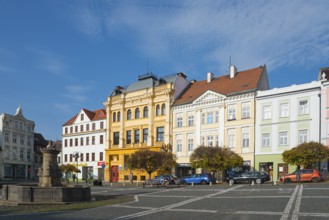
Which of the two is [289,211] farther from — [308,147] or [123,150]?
[123,150]

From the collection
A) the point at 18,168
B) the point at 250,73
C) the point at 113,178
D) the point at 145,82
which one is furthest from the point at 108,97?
→ the point at 18,168

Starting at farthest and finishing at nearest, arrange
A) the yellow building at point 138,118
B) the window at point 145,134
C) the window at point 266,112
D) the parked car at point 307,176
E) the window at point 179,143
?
the window at point 145,134, the yellow building at point 138,118, the window at point 179,143, the window at point 266,112, the parked car at point 307,176

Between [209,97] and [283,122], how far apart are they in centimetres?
1036

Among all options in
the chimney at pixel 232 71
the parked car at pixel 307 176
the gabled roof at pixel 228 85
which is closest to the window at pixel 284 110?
the gabled roof at pixel 228 85

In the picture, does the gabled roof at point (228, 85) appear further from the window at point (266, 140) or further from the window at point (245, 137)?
the window at point (266, 140)

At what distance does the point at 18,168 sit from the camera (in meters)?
76.0

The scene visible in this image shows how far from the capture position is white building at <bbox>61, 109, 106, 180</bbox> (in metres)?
62.1

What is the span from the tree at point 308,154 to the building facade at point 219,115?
859 cm

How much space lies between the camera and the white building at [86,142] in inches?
2445

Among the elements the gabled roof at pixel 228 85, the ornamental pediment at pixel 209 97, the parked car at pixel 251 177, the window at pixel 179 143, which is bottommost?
the parked car at pixel 251 177

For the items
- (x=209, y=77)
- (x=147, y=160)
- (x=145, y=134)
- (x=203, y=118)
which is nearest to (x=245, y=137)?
(x=203, y=118)

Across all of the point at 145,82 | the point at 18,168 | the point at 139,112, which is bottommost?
the point at 18,168

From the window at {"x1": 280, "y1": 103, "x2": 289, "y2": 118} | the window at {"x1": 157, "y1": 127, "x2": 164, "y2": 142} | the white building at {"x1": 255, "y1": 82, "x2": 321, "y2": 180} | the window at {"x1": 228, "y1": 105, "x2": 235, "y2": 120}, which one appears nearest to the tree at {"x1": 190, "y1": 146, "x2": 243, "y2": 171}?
the white building at {"x1": 255, "y1": 82, "x2": 321, "y2": 180}

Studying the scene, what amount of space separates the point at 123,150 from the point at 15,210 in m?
38.5
